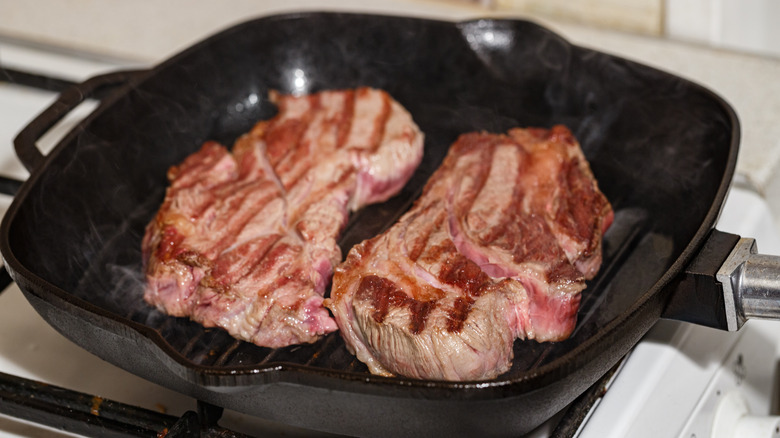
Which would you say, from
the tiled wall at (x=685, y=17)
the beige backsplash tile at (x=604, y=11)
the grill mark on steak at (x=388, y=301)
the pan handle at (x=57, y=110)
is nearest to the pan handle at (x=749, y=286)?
the grill mark on steak at (x=388, y=301)

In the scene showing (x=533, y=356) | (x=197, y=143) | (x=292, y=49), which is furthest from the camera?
(x=292, y=49)

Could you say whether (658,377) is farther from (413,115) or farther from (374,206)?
(413,115)

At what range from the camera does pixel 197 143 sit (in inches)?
81.9

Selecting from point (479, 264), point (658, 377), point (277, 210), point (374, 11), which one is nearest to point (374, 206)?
point (277, 210)

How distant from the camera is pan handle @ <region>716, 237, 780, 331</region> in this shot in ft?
4.34

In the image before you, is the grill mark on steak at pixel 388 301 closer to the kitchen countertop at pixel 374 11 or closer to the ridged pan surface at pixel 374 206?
the ridged pan surface at pixel 374 206

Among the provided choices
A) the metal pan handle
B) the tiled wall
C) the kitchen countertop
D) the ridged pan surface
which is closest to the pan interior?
the ridged pan surface

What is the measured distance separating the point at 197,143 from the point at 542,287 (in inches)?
39.5

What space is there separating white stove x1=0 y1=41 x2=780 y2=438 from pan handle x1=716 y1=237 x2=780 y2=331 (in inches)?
8.9

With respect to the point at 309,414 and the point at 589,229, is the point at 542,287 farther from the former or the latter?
the point at 309,414

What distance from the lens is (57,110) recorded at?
1.82 metres

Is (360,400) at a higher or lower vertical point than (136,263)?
higher

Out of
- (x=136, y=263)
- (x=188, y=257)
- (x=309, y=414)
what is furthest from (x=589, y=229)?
(x=136, y=263)

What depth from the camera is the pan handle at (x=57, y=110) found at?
170cm
